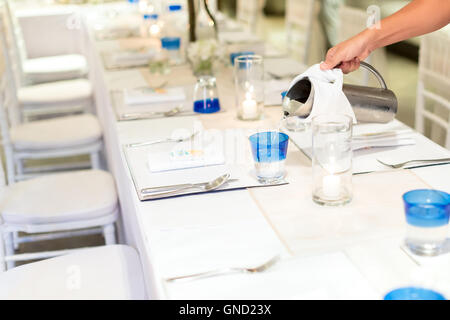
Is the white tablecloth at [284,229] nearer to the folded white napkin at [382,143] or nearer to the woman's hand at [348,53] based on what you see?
the folded white napkin at [382,143]

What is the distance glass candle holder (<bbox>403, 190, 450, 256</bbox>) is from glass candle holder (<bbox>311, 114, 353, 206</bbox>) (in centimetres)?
19

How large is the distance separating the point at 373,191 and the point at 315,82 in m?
0.28

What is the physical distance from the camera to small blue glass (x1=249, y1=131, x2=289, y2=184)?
52.5 inches

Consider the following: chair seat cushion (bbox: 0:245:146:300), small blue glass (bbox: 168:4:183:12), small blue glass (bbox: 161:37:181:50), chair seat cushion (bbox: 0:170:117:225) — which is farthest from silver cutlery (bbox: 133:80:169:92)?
small blue glass (bbox: 168:4:183:12)

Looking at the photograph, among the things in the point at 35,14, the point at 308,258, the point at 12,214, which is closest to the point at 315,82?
the point at 308,258

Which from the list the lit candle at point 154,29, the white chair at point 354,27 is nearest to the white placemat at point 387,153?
the white chair at point 354,27

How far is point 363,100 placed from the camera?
151cm

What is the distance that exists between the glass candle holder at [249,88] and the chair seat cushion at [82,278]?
56 centimetres

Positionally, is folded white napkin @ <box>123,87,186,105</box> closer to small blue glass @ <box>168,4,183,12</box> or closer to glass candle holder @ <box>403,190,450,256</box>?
glass candle holder @ <box>403,190,450,256</box>

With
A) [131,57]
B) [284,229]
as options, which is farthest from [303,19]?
[284,229]

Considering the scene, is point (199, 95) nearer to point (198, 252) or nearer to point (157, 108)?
point (157, 108)

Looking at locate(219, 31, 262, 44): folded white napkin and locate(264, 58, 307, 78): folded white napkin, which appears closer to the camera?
locate(264, 58, 307, 78): folded white napkin

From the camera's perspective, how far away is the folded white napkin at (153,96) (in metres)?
2.07

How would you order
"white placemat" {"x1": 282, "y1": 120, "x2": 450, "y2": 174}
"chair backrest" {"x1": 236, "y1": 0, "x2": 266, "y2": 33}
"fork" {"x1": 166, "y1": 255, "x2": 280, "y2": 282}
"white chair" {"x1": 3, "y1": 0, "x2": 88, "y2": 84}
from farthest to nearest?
"chair backrest" {"x1": 236, "y1": 0, "x2": 266, "y2": 33}, "white chair" {"x1": 3, "y1": 0, "x2": 88, "y2": 84}, "white placemat" {"x1": 282, "y1": 120, "x2": 450, "y2": 174}, "fork" {"x1": 166, "y1": 255, "x2": 280, "y2": 282}
